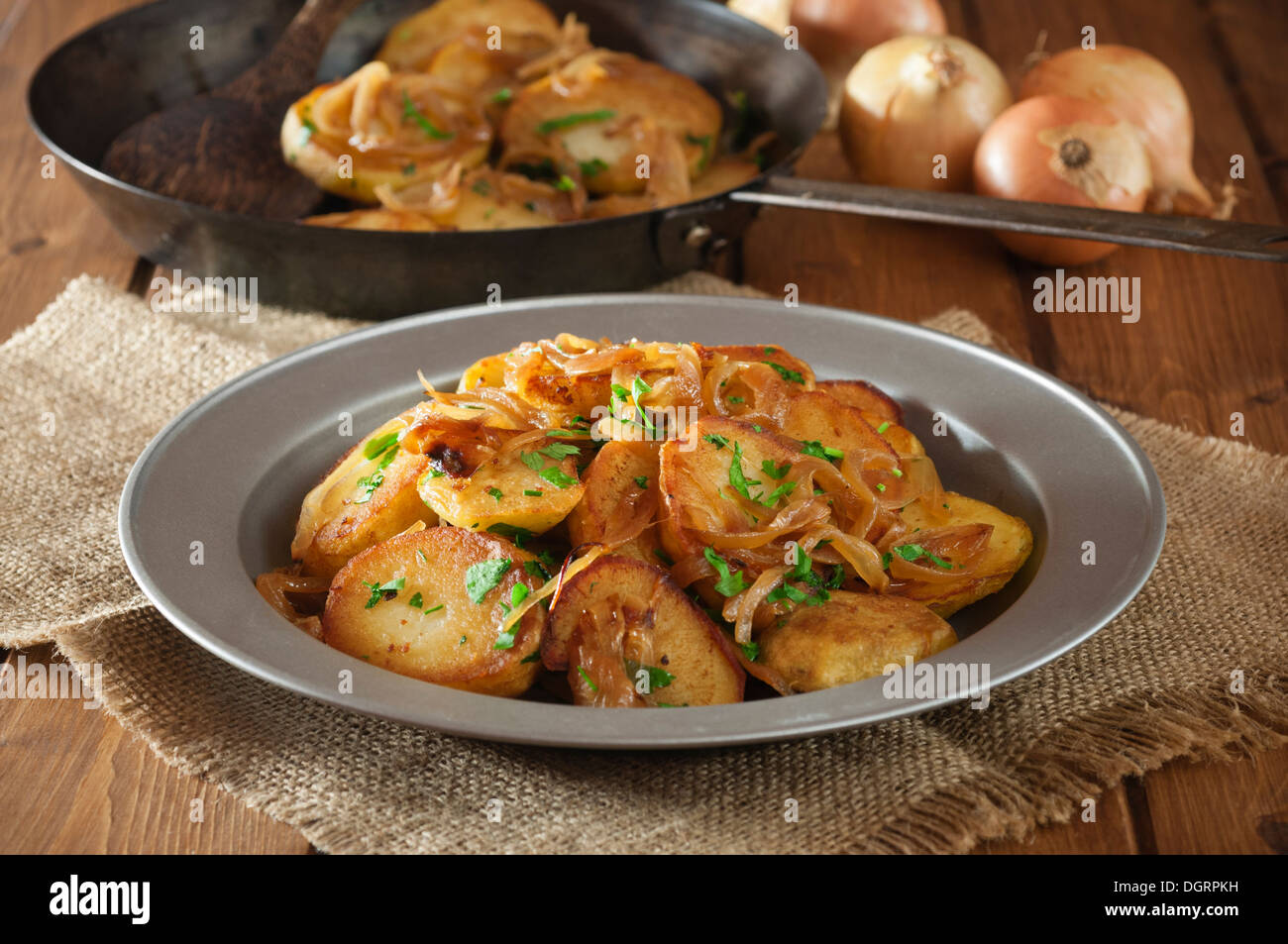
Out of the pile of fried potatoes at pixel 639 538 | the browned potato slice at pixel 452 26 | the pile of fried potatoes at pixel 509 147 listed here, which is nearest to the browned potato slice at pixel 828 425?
the pile of fried potatoes at pixel 639 538

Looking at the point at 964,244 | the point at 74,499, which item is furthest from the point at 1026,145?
the point at 74,499

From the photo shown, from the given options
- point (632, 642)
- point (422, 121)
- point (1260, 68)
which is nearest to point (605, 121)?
point (422, 121)

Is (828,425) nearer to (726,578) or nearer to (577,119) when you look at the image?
(726,578)

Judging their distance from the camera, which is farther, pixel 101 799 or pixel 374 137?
pixel 374 137

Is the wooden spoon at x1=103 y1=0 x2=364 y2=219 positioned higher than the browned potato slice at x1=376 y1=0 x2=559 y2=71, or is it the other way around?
the browned potato slice at x1=376 y1=0 x2=559 y2=71

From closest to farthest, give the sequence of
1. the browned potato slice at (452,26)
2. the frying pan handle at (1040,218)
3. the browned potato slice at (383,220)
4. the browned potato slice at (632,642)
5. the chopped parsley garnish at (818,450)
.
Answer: the browned potato slice at (632,642) → the chopped parsley garnish at (818,450) → the frying pan handle at (1040,218) → the browned potato slice at (383,220) → the browned potato slice at (452,26)

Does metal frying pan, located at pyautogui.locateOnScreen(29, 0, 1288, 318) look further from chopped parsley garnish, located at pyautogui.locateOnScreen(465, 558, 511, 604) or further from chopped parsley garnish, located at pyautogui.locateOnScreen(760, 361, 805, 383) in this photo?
chopped parsley garnish, located at pyautogui.locateOnScreen(465, 558, 511, 604)

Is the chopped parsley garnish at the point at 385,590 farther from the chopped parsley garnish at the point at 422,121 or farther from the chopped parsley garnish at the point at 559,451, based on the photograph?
the chopped parsley garnish at the point at 422,121

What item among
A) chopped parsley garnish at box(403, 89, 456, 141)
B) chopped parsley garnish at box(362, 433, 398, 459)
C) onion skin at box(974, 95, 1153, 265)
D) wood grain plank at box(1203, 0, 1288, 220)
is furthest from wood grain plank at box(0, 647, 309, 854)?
wood grain plank at box(1203, 0, 1288, 220)
